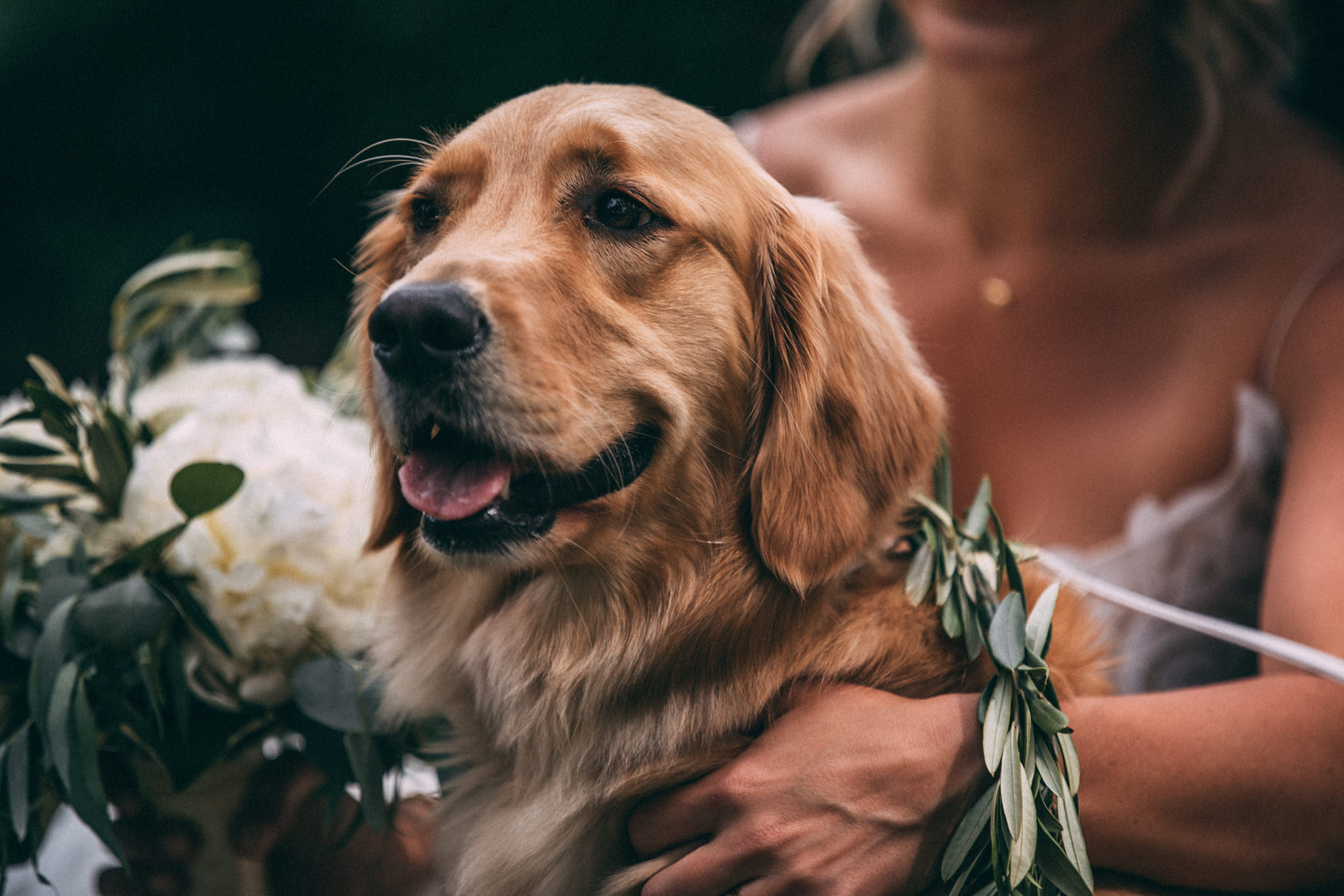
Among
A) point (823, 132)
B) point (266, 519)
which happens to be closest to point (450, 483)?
point (266, 519)

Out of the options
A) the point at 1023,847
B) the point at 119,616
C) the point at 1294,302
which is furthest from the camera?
the point at 1294,302

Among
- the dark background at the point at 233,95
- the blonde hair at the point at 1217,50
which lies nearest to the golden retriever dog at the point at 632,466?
the blonde hair at the point at 1217,50

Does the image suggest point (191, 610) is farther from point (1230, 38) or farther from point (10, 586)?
point (1230, 38)

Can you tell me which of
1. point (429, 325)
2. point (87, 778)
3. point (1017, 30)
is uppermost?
point (1017, 30)

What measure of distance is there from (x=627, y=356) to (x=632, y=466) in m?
0.14

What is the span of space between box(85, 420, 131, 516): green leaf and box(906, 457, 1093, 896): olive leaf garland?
1100 mm

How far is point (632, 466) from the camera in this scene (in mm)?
1211

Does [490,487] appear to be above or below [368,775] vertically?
above

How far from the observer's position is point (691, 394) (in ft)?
4.02

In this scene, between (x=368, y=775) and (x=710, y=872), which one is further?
(x=368, y=775)

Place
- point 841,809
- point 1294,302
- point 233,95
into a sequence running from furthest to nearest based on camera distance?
point 233,95, point 1294,302, point 841,809

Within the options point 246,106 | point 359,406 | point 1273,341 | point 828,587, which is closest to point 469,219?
point 359,406

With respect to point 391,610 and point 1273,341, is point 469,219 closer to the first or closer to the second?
point 391,610

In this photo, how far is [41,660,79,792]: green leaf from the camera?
1.16 meters
